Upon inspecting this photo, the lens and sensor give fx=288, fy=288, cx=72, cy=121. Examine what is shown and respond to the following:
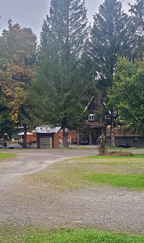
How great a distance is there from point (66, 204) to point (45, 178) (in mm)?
4737

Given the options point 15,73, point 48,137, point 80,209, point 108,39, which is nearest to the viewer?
point 80,209

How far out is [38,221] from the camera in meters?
5.60

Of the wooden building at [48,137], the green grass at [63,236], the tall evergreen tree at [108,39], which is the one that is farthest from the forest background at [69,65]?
the green grass at [63,236]

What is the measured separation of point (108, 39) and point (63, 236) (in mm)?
42602

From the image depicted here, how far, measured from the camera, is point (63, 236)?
15.1ft

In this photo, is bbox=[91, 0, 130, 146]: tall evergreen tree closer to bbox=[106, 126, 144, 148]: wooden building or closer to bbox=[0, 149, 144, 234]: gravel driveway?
bbox=[106, 126, 144, 148]: wooden building

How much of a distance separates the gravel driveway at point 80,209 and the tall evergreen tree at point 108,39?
35.7 m

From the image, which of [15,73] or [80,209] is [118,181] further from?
[15,73]

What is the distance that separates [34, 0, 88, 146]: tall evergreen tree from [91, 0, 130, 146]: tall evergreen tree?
2.80 metres

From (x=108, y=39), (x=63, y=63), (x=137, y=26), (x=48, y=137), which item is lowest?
(x=48, y=137)

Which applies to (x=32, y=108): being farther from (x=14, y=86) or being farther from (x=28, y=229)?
(x=28, y=229)

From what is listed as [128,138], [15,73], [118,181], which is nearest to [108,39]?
[15,73]

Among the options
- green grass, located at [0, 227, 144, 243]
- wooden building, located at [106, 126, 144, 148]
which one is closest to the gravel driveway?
green grass, located at [0, 227, 144, 243]

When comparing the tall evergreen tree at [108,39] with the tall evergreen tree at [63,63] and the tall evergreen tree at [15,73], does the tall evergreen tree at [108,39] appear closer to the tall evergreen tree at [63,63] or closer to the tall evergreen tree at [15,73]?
the tall evergreen tree at [63,63]
